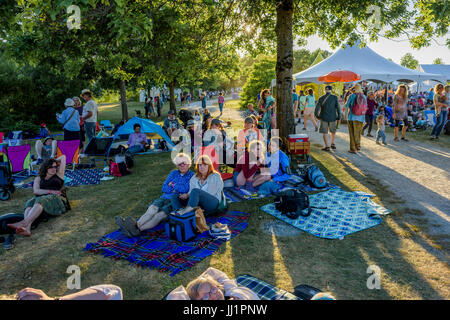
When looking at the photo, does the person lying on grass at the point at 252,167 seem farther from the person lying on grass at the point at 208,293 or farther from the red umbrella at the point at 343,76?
the red umbrella at the point at 343,76

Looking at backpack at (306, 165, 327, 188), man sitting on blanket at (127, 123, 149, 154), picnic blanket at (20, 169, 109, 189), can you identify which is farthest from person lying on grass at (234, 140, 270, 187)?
man sitting on blanket at (127, 123, 149, 154)

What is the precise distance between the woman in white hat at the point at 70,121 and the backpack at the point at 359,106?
8.94 m

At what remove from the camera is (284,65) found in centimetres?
922

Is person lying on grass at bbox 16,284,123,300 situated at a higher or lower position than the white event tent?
lower

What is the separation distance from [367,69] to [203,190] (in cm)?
1605

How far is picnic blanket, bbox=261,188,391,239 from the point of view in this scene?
16.6ft

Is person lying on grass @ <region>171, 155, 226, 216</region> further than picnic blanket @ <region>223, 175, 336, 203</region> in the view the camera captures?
No

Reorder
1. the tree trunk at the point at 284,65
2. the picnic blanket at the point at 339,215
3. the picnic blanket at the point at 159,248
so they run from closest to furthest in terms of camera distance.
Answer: the picnic blanket at the point at 159,248 → the picnic blanket at the point at 339,215 → the tree trunk at the point at 284,65

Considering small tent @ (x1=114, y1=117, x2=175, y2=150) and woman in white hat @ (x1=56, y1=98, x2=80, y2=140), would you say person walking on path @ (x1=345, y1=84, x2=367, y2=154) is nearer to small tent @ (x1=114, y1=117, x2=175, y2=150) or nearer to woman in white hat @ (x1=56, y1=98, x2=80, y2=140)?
small tent @ (x1=114, y1=117, x2=175, y2=150)

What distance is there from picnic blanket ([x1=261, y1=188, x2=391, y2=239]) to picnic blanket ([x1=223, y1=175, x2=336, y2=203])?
0.55m

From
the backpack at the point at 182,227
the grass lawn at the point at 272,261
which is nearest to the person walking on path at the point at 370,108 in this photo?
the grass lawn at the point at 272,261

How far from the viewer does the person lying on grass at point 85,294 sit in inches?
105

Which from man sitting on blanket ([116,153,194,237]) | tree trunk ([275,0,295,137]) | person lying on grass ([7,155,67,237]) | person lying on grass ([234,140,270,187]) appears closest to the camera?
man sitting on blanket ([116,153,194,237])
